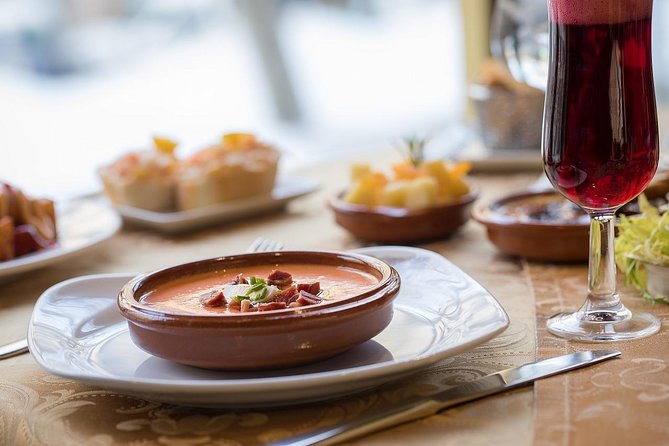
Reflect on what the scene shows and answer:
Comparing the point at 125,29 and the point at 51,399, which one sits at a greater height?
the point at 125,29

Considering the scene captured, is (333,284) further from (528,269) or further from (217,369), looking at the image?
(528,269)

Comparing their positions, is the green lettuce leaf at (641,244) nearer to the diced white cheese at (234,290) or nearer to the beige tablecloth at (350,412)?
the beige tablecloth at (350,412)

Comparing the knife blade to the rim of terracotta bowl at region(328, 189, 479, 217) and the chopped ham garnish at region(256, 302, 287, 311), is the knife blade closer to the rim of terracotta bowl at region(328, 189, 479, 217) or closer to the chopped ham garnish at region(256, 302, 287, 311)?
the chopped ham garnish at region(256, 302, 287, 311)

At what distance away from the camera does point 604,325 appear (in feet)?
4.02

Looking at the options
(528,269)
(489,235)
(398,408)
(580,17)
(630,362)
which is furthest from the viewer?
(489,235)

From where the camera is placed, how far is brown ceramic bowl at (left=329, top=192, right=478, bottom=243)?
1.83 metres

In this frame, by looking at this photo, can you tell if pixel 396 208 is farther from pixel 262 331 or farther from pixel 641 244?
pixel 262 331

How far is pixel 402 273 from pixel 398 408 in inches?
18.1

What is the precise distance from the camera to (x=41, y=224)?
186 cm

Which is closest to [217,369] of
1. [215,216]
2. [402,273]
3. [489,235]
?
[402,273]

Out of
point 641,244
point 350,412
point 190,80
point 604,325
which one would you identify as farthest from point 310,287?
point 190,80

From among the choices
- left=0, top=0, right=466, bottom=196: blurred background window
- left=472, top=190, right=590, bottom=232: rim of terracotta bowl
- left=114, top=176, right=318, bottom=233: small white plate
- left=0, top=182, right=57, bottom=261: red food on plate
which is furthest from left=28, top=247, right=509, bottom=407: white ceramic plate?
left=0, top=0, right=466, bottom=196: blurred background window

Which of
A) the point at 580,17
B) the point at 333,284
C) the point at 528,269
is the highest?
the point at 580,17

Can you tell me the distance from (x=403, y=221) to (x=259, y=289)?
0.76 m
